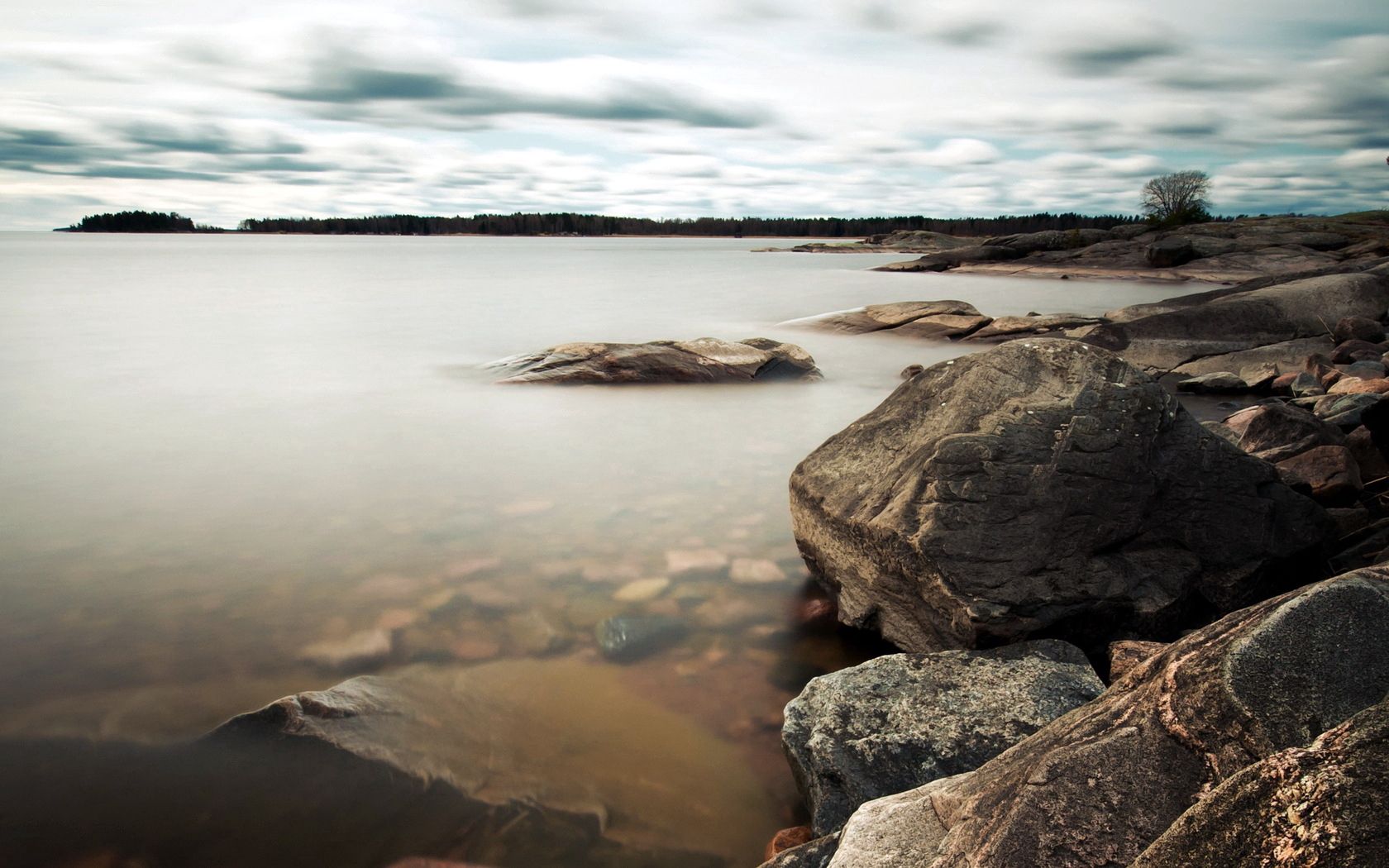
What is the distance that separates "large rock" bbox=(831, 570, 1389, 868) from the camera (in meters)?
1.64

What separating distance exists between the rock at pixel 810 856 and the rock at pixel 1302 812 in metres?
1.09

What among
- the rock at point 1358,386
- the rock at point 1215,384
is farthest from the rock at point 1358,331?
the rock at point 1358,386

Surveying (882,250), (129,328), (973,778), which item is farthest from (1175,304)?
(882,250)

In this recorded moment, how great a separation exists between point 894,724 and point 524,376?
978 cm

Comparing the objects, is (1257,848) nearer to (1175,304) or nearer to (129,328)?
(1175,304)

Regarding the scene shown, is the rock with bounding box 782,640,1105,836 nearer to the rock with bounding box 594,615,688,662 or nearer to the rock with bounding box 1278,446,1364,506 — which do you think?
the rock with bounding box 594,615,688,662

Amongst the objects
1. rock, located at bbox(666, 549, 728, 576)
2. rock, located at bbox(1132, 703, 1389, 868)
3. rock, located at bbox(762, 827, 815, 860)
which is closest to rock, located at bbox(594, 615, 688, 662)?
rock, located at bbox(666, 549, 728, 576)

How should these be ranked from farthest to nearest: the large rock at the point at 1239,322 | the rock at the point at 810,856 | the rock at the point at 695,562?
the large rock at the point at 1239,322, the rock at the point at 695,562, the rock at the point at 810,856

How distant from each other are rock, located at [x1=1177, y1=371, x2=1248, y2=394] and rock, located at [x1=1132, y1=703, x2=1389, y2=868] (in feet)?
38.5

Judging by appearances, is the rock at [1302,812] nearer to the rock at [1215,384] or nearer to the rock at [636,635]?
the rock at [636,635]

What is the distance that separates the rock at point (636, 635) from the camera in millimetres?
4320

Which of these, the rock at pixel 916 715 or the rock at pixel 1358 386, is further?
the rock at pixel 1358 386

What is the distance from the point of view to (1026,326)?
16.8m

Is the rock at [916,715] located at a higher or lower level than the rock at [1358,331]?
lower
